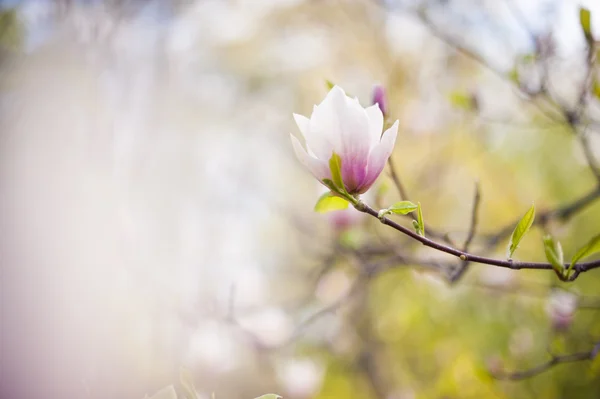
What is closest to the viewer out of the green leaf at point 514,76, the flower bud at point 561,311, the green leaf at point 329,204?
the green leaf at point 329,204

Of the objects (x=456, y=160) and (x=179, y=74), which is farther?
(x=179, y=74)

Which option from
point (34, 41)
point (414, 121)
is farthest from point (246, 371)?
point (34, 41)

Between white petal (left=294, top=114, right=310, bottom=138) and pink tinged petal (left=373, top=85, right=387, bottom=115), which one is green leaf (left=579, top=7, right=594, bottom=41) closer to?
pink tinged petal (left=373, top=85, right=387, bottom=115)

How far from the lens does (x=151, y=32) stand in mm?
2637

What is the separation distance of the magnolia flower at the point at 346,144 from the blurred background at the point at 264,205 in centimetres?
27

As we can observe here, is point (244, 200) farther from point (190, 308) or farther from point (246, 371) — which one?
point (190, 308)

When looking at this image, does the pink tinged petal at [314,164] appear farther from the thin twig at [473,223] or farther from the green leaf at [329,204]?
the thin twig at [473,223]

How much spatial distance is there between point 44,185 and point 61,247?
0.19 m

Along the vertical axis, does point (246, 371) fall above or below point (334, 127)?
below

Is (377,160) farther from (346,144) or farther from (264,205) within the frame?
(264,205)

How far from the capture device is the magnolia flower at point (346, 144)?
47cm

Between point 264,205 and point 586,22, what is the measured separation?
1885 mm

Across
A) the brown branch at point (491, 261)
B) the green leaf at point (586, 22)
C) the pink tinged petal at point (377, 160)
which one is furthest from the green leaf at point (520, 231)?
the green leaf at point (586, 22)

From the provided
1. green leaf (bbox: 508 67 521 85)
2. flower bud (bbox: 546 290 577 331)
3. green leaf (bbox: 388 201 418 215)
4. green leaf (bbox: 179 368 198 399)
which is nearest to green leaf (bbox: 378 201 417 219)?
green leaf (bbox: 388 201 418 215)
